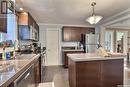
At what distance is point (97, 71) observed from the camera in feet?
9.79

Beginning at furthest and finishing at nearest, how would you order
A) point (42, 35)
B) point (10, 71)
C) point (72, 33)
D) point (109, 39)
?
1. point (109, 39)
2. point (42, 35)
3. point (72, 33)
4. point (10, 71)

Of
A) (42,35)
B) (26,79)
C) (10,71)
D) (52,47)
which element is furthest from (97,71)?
(42,35)

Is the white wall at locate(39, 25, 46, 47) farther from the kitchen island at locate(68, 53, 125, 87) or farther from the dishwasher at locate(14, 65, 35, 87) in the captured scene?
the dishwasher at locate(14, 65, 35, 87)

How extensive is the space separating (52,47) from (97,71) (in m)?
4.52

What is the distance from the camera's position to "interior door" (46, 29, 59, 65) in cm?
716

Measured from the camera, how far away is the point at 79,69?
287 cm

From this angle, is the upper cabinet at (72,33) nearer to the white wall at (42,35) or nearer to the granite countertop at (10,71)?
the white wall at (42,35)

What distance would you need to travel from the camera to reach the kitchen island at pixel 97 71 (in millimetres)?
2869

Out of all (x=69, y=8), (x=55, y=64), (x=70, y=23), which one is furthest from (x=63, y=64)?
(x=69, y=8)

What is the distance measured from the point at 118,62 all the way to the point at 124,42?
605 cm

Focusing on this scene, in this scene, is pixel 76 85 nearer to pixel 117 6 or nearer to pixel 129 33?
pixel 117 6

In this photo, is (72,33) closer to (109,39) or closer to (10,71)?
(109,39)

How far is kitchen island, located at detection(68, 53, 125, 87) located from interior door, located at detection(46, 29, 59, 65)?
423 cm

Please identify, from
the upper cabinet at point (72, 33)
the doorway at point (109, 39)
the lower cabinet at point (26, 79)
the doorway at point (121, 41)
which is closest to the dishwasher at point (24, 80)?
the lower cabinet at point (26, 79)
